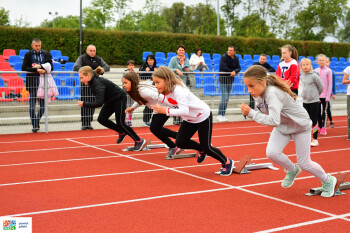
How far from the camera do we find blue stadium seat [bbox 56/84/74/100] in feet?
38.9

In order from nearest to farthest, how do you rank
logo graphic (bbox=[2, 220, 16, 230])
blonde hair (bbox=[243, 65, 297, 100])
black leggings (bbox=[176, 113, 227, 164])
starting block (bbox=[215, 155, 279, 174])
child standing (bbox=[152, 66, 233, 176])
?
logo graphic (bbox=[2, 220, 16, 230]) < blonde hair (bbox=[243, 65, 297, 100]) < child standing (bbox=[152, 66, 233, 176]) < black leggings (bbox=[176, 113, 227, 164]) < starting block (bbox=[215, 155, 279, 174])

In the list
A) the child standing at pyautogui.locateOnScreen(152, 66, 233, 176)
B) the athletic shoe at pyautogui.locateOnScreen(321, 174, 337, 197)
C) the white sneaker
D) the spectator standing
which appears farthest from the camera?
the spectator standing

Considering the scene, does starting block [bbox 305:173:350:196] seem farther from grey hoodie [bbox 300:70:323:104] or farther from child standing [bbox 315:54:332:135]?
child standing [bbox 315:54:332:135]

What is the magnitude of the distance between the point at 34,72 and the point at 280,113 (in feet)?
25.4

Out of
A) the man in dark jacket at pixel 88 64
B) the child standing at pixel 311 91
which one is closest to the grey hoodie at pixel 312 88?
the child standing at pixel 311 91

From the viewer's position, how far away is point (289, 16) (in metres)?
42.7

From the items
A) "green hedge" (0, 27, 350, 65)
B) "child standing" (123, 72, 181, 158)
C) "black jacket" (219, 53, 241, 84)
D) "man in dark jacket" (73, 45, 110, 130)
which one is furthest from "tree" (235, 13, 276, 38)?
"child standing" (123, 72, 181, 158)

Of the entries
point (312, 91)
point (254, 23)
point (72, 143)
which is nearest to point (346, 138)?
point (312, 91)

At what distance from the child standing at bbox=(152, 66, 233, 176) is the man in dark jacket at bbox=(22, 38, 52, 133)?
576 centimetres

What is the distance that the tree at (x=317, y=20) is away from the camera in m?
42.8

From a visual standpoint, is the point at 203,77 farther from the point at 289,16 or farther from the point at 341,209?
the point at 289,16

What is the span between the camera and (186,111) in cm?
627

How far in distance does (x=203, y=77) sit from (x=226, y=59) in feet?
3.03

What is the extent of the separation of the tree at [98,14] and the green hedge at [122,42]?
18.3 meters
